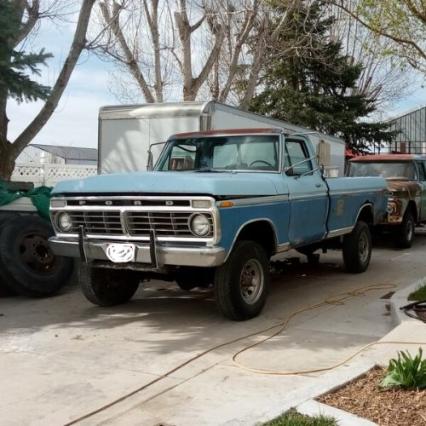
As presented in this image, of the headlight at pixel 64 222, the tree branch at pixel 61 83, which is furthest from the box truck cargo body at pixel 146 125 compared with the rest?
the headlight at pixel 64 222

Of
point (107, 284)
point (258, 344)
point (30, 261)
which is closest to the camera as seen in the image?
point (258, 344)

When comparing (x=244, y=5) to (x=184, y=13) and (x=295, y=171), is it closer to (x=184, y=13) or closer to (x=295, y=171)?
(x=184, y=13)

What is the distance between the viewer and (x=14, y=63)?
8.80m

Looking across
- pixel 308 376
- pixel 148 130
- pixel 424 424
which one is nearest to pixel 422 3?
pixel 308 376

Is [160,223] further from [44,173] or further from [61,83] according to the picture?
[44,173]

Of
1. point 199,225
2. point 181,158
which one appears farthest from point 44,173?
point 199,225

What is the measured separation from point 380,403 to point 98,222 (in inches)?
144

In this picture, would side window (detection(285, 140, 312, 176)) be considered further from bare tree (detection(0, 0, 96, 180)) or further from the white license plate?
bare tree (detection(0, 0, 96, 180))

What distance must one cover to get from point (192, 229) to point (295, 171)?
212 cm

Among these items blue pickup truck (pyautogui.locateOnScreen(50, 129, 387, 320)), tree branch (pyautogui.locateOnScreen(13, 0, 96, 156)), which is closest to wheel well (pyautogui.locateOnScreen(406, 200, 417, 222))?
blue pickup truck (pyautogui.locateOnScreen(50, 129, 387, 320))

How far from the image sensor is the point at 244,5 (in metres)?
18.6

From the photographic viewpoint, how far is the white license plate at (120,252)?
622 cm

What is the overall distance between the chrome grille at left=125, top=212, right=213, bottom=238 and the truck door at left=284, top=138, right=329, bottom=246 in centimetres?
162

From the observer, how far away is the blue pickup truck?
19.8 feet
